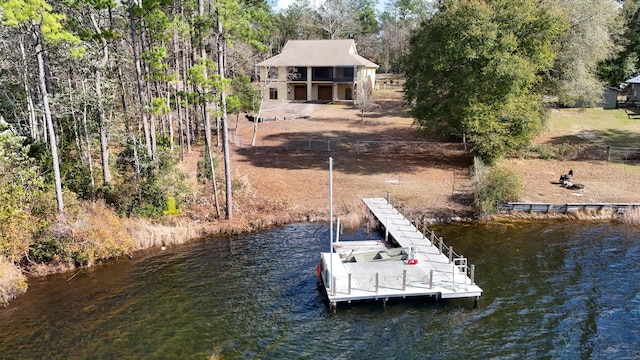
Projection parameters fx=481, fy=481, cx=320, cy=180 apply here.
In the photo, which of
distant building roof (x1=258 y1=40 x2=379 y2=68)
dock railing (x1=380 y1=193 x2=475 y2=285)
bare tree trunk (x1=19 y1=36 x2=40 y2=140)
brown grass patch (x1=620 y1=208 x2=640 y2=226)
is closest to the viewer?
dock railing (x1=380 y1=193 x2=475 y2=285)

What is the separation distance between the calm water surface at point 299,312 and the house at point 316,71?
47.8m

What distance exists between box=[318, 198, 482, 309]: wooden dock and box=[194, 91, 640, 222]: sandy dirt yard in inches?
210

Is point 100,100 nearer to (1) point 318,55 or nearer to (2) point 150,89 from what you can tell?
(2) point 150,89

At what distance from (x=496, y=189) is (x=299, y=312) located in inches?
598

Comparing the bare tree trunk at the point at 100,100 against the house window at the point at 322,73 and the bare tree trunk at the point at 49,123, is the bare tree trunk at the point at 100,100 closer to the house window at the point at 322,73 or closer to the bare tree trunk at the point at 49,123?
the bare tree trunk at the point at 49,123

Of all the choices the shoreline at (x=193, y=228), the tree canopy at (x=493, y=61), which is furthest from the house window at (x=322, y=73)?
the shoreline at (x=193, y=228)

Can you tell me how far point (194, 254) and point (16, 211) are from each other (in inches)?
287

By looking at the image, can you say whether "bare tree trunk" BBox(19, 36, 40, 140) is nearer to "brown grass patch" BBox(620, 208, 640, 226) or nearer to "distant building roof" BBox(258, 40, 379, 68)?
"brown grass patch" BBox(620, 208, 640, 226)

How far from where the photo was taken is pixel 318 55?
6975 cm

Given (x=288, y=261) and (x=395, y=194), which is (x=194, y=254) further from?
(x=395, y=194)

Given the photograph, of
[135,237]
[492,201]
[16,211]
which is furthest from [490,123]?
[16,211]

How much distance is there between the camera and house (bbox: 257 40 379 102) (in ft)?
221

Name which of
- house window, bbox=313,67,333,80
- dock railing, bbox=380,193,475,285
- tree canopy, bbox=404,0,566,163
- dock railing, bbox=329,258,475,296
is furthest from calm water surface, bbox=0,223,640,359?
house window, bbox=313,67,333,80

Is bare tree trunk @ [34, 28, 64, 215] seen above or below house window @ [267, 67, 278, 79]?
below
